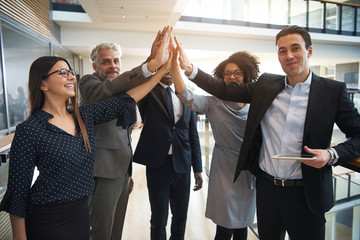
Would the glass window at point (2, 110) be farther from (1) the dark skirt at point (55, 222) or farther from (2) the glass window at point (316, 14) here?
(2) the glass window at point (316, 14)

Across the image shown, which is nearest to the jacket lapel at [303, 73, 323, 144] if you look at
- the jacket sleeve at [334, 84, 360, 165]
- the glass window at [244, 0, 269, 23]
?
the jacket sleeve at [334, 84, 360, 165]

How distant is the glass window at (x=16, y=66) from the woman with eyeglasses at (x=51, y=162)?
10.3 ft

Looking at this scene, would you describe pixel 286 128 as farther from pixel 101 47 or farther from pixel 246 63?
pixel 101 47

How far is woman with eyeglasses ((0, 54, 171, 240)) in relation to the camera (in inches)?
42.1

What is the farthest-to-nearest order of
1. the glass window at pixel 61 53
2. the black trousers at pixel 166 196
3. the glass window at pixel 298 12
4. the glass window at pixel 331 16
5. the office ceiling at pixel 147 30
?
the glass window at pixel 331 16, the glass window at pixel 298 12, the glass window at pixel 61 53, the office ceiling at pixel 147 30, the black trousers at pixel 166 196

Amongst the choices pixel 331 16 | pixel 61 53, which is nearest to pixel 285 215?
pixel 61 53

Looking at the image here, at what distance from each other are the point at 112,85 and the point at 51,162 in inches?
22.1

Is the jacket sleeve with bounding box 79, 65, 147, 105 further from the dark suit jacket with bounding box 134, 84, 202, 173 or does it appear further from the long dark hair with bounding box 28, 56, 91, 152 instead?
the dark suit jacket with bounding box 134, 84, 202, 173

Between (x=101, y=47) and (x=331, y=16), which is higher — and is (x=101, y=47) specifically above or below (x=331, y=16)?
below

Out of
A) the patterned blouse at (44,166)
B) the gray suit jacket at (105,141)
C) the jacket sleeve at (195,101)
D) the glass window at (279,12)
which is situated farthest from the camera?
the glass window at (279,12)

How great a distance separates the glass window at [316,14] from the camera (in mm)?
9023

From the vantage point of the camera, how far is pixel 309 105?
1310 mm

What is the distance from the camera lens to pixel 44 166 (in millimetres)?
1106

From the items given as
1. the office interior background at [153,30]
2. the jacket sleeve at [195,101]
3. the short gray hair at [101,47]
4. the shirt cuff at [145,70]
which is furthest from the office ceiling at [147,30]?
the shirt cuff at [145,70]
